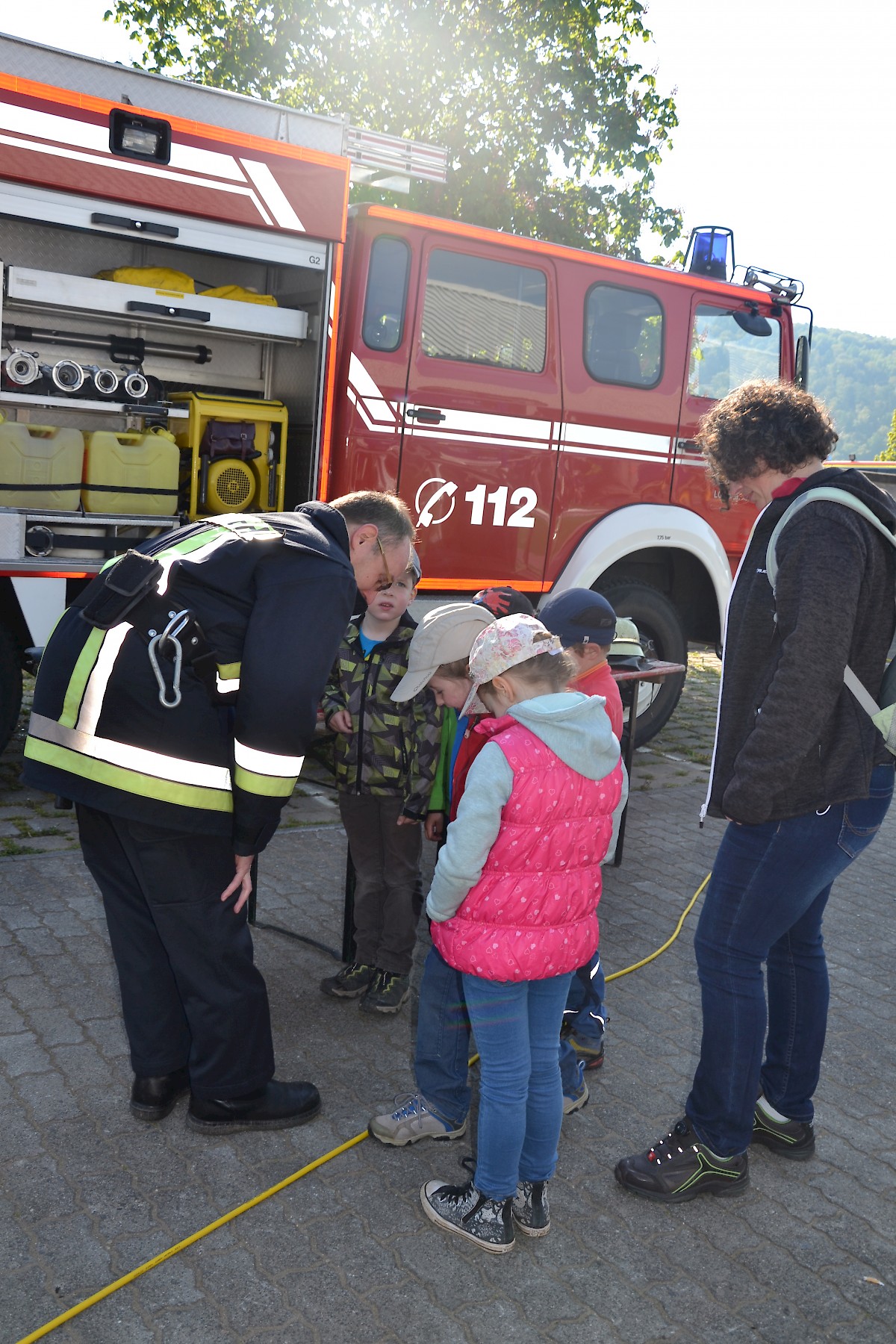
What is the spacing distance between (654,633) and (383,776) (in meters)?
3.87

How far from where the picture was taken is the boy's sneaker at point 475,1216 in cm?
245

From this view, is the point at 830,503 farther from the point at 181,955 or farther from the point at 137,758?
the point at 181,955

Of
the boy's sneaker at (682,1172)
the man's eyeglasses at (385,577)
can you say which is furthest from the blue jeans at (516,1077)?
the man's eyeglasses at (385,577)

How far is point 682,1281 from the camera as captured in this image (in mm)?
2430

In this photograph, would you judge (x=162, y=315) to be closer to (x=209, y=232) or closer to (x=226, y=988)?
(x=209, y=232)

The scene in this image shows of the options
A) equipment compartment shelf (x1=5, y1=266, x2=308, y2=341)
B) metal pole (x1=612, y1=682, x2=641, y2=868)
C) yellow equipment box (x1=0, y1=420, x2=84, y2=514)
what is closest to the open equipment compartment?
equipment compartment shelf (x1=5, y1=266, x2=308, y2=341)

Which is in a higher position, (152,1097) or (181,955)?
(181,955)

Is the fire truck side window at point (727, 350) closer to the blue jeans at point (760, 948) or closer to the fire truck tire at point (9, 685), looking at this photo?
the fire truck tire at point (9, 685)

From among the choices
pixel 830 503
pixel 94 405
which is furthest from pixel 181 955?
pixel 94 405

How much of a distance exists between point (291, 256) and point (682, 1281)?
4.45m

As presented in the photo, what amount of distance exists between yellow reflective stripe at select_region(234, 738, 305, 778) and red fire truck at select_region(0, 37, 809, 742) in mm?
2768

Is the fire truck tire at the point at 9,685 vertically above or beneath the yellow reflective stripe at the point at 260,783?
beneath

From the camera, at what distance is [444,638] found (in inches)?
115

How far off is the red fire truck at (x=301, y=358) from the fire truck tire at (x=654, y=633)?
0.02 m
